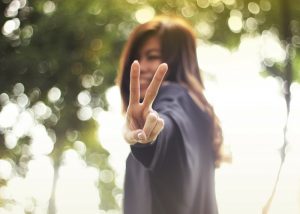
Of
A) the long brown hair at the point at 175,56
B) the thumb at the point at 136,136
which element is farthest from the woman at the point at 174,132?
the thumb at the point at 136,136

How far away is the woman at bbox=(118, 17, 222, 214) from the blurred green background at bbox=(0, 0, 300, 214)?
0.29 ft

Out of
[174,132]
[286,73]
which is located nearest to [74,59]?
[174,132]

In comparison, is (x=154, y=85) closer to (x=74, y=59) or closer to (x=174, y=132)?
(x=174, y=132)

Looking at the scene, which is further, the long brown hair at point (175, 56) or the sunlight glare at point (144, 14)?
the sunlight glare at point (144, 14)

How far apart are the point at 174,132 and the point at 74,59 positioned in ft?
1.82

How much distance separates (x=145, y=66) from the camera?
1815 mm

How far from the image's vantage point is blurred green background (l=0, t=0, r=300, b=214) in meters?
1.90

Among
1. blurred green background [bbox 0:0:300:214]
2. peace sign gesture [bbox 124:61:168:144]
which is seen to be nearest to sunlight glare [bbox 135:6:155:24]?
blurred green background [bbox 0:0:300:214]

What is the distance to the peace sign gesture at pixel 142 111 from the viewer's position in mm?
1194

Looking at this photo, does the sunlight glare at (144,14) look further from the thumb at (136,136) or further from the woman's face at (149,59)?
the thumb at (136,136)

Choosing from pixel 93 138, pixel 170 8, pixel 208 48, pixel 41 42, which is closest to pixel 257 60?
pixel 208 48

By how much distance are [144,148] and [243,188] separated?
617mm

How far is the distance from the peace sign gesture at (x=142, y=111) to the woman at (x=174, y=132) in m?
0.12

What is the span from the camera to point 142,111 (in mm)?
1208
